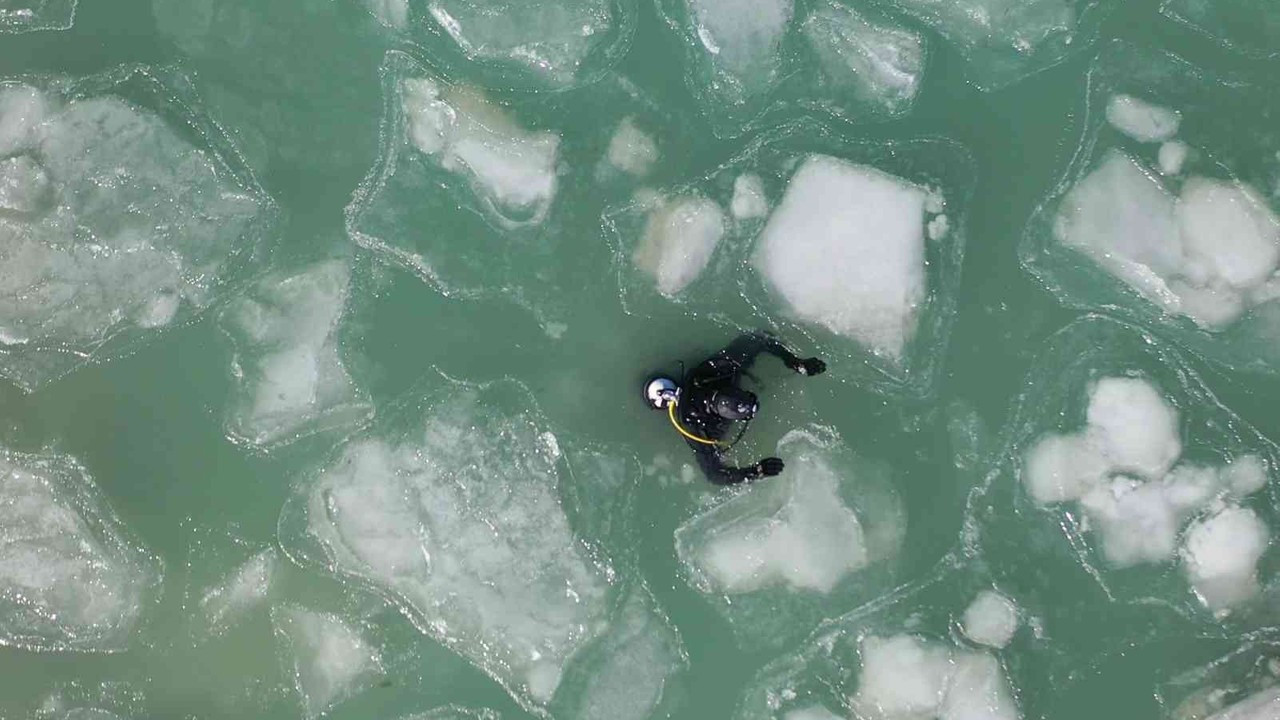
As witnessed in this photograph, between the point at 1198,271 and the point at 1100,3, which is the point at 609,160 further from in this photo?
the point at 1198,271

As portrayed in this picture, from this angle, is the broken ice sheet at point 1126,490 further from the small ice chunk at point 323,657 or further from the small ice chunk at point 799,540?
the small ice chunk at point 323,657

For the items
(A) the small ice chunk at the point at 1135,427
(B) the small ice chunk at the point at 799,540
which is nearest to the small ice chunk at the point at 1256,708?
(A) the small ice chunk at the point at 1135,427

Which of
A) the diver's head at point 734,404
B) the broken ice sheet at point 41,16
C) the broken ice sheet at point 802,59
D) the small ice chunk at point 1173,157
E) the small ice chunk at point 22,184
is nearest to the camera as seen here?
the diver's head at point 734,404

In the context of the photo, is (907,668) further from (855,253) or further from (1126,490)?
(855,253)

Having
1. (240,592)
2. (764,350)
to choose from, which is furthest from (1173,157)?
(240,592)

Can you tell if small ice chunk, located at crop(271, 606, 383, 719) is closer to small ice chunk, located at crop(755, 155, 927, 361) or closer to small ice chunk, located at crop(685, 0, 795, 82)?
small ice chunk, located at crop(755, 155, 927, 361)
